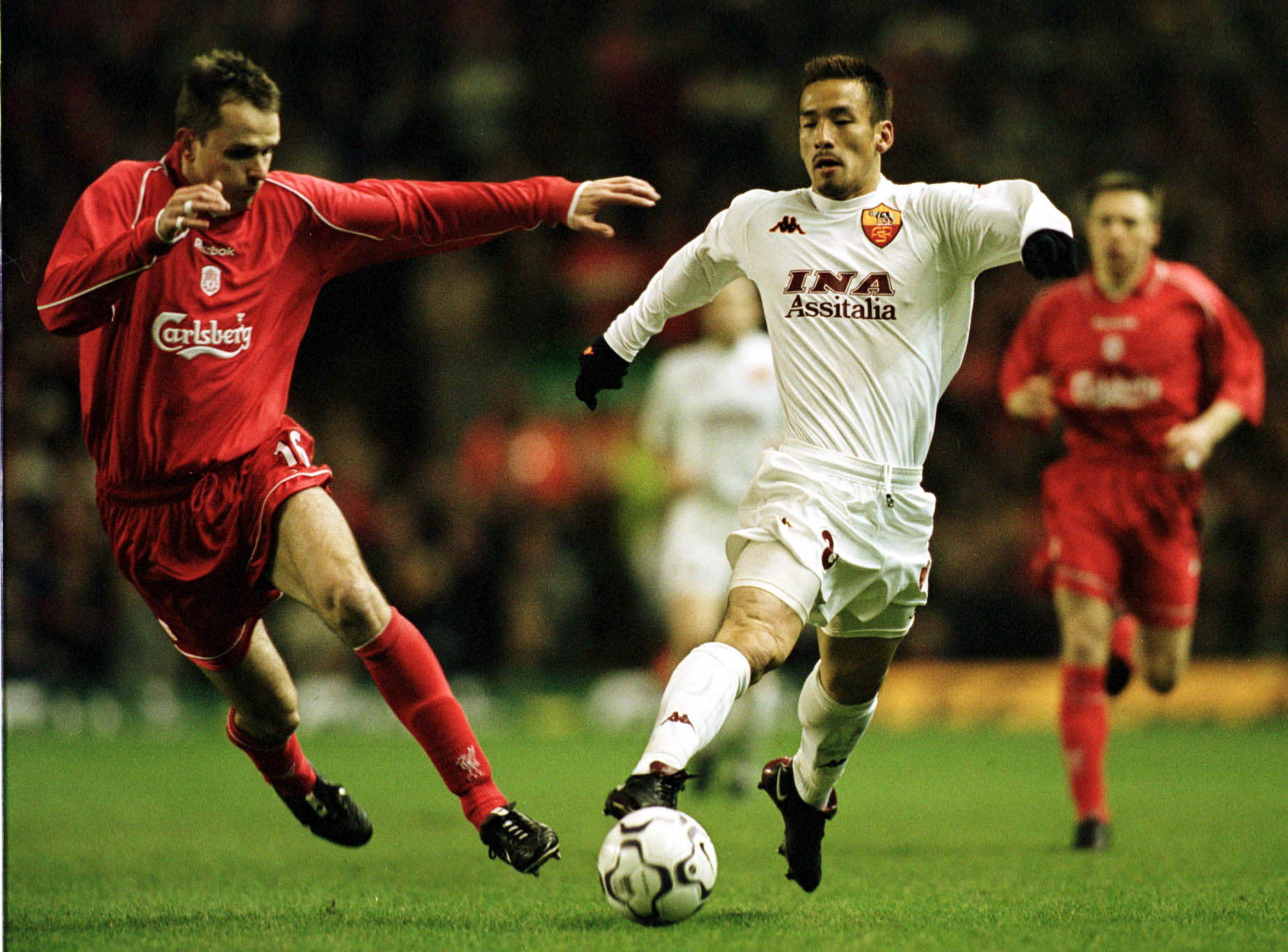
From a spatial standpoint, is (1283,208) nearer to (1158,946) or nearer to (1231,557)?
(1231,557)

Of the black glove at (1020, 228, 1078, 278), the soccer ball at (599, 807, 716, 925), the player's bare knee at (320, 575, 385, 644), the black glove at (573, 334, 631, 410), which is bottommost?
the soccer ball at (599, 807, 716, 925)

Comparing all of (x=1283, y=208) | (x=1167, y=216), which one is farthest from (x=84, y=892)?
(x=1283, y=208)

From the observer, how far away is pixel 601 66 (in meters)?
15.9

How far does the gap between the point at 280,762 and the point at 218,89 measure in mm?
2344

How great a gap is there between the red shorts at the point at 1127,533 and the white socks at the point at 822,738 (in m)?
2.08

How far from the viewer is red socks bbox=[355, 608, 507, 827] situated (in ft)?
15.4

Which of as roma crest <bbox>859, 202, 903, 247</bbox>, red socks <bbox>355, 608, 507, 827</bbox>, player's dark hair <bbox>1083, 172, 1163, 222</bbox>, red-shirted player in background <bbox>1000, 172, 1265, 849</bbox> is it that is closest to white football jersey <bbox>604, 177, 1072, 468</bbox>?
as roma crest <bbox>859, 202, 903, 247</bbox>

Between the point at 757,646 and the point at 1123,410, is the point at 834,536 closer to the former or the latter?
the point at 757,646

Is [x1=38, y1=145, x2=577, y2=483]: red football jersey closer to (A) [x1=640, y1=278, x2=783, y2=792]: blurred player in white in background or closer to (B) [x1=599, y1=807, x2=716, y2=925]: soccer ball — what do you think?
(B) [x1=599, y1=807, x2=716, y2=925]: soccer ball

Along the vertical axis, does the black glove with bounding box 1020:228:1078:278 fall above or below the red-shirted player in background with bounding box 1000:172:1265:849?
above

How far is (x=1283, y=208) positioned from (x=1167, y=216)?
1.28 metres

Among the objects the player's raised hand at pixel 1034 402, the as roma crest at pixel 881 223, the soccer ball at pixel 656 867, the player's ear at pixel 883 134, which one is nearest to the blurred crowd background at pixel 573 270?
the player's raised hand at pixel 1034 402

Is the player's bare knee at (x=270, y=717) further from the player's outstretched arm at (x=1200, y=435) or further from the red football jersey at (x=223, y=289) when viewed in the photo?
the player's outstretched arm at (x=1200, y=435)

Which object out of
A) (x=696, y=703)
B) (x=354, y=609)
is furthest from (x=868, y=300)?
(x=354, y=609)
